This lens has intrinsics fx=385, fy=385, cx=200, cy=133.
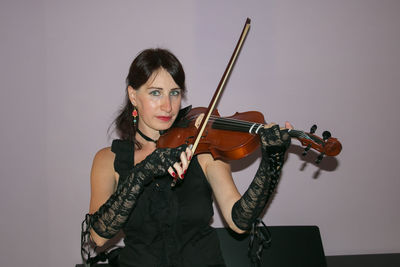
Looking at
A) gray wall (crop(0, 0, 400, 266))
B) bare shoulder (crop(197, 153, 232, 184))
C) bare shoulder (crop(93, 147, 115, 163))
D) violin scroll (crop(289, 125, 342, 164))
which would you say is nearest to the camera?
violin scroll (crop(289, 125, 342, 164))

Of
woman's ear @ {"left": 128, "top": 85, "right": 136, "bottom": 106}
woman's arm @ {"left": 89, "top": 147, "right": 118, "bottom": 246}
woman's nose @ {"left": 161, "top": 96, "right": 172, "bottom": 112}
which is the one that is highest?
woman's ear @ {"left": 128, "top": 85, "right": 136, "bottom": 106}

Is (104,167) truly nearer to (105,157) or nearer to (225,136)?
(105,157)

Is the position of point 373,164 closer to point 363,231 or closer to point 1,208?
point 363,231

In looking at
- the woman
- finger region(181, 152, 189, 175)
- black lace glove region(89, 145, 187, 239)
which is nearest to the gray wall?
the woman

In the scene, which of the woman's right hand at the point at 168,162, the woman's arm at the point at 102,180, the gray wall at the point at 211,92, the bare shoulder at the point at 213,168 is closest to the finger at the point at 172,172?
the woman's right hand at the point at 168,162

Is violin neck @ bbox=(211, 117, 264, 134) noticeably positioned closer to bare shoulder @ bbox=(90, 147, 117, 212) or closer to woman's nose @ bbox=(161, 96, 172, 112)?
woman's nose @ bbox=(161, 96, 172, 112)

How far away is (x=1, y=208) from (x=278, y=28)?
203 cm

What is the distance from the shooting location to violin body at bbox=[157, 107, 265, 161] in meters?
1.48

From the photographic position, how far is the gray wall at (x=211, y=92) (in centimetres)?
230

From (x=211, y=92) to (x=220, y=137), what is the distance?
870 mm

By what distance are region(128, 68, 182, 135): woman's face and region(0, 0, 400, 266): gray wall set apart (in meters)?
0.65

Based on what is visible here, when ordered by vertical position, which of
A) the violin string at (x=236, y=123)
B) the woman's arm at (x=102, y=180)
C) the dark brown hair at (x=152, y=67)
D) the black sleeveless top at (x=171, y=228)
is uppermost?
the dark brown hair at (x=152, y=67)

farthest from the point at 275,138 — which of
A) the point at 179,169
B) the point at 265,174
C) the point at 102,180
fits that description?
the point at 102,180

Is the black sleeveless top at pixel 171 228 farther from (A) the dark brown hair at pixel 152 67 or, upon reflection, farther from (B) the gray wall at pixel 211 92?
(B) the gray wall at pixel 211 92
